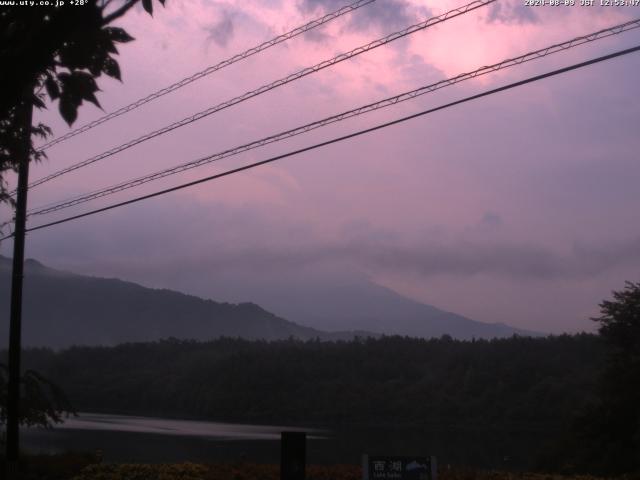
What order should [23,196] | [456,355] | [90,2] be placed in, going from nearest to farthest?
[90,2] < [23,196] < [456,355]

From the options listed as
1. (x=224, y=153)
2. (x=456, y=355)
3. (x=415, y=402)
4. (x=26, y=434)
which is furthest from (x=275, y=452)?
(x=456, y=355)

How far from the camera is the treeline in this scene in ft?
178

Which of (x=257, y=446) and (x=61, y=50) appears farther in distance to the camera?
(x=257, y=446)

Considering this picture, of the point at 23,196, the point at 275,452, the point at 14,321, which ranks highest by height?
the point at 23,196

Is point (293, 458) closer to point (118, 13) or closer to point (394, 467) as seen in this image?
point (394, 467)

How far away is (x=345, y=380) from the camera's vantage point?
2923 inches

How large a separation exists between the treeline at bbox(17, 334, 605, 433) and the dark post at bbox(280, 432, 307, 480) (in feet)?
111

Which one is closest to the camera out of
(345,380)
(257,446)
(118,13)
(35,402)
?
(118,13)

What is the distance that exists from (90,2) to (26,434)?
41.7 metres

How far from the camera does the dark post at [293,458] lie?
489 inches

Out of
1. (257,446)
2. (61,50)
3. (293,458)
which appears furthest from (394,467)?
(257,446)

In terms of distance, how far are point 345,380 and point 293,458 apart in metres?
62.4

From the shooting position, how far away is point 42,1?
16.9 feet

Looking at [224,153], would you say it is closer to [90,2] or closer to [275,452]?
[90,2]
